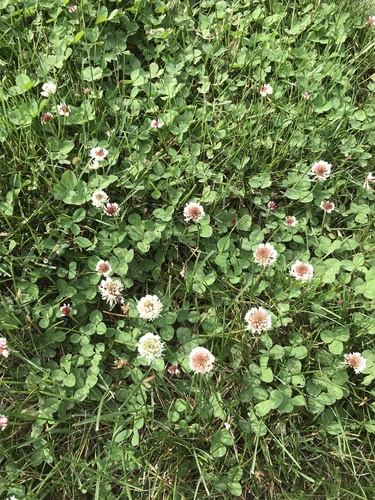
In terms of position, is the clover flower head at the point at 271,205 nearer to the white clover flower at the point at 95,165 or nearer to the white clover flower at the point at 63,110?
the white clover flower at the point at 95,165

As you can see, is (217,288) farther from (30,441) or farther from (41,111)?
(41,111)

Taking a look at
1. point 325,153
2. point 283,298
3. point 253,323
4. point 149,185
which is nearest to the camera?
point 253,323

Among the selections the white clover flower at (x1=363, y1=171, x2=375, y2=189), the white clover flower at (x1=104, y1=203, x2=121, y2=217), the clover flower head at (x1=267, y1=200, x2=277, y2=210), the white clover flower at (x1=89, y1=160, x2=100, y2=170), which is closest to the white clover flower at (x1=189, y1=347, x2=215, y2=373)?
the white clover flower at (x1=104, y1=203, x2=121, y2=217)

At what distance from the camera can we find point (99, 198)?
2.16 meters

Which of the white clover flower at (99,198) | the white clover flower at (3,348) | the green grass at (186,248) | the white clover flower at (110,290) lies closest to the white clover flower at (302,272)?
the green grass at (186,248)

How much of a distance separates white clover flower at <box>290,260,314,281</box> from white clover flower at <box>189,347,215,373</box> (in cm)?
54

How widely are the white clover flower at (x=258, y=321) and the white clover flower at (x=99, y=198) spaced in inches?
32.3

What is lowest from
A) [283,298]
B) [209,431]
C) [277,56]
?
[209,431]

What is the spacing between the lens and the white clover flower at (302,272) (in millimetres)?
2098

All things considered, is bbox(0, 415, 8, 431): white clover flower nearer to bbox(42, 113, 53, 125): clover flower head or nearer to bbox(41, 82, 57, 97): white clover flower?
bbox(42, 113, 53, 125): clover flower head

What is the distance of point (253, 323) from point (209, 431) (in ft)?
1.56

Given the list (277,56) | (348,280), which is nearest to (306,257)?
(348,280)

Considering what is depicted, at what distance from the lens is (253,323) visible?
1.98 meters

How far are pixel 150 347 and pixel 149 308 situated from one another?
0.17m
